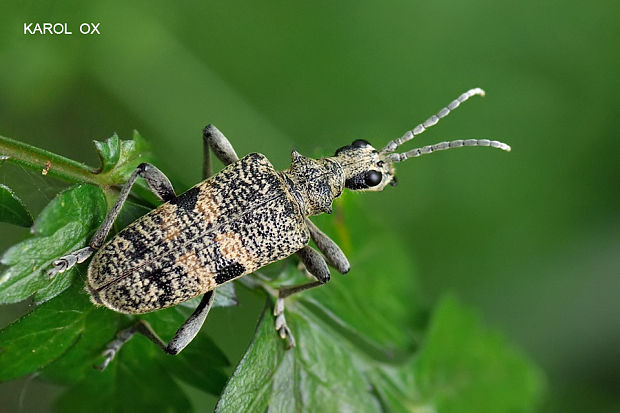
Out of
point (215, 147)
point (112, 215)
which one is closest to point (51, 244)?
point (112, 215)

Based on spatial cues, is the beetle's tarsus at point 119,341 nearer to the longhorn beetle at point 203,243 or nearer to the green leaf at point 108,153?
the longhorn beetle at point 203,243

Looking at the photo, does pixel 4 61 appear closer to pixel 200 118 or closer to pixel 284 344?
pixel 200 118

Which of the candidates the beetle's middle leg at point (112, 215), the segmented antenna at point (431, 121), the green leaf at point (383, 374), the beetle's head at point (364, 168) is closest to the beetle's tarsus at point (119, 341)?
the beetle's middle leg at point (112, 215)

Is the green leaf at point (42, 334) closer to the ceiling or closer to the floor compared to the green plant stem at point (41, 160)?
closer to the floor

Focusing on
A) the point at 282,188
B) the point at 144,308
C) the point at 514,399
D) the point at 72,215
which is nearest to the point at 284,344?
the point at 144,308

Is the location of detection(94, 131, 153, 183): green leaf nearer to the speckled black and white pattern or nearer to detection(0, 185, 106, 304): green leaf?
detection(0, 185, 106, 304): green leaf

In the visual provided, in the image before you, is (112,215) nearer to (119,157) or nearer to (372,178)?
(119,157)

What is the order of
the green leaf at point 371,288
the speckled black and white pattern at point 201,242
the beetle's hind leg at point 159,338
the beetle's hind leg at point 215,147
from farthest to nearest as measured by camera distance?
the beetle's hind leg at point 215,147
the green leaf at point 371,288
the beetle's hind leg at point 159,338
the speckled black and white pattern at point 201,242

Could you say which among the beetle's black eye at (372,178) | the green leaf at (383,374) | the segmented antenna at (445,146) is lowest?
the green leaf at (383,374)
